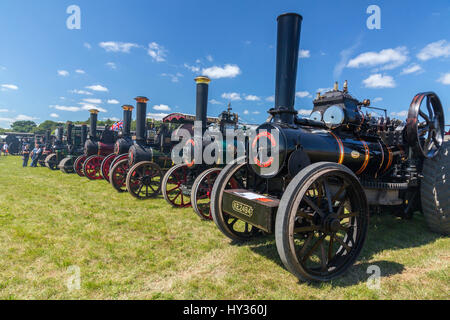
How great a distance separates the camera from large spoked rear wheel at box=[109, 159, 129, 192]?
291 inches

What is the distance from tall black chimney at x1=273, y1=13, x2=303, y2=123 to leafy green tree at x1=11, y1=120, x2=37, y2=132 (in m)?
95.8

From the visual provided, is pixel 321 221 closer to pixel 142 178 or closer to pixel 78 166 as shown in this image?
pixel 142 178

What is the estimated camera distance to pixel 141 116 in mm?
8133

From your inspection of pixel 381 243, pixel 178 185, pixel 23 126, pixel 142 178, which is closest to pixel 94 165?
pixel 142 178

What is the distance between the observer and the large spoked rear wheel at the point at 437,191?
3.77 metres

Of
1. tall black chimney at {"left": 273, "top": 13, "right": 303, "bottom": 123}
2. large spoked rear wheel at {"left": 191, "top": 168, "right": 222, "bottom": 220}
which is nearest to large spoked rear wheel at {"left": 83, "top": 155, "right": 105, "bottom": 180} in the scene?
large spoked rear wheel at {"left": 191, "top": 168, "right": 222, "bottom": 220}

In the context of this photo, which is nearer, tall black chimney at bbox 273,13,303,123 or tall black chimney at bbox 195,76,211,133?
tall black chimney at bbox 273,13,303,123

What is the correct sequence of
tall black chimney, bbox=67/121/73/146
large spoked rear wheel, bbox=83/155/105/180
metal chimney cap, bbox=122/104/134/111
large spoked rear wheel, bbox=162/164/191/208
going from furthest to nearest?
tall black chimney, bbox=67/121/73/146
metal chimney cap, bbox=122/104/134/111
large spoked rear wheel, bbox=83/155/105/180
large spoked rear wheel, bbox=162/164/191/208

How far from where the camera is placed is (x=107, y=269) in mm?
2766

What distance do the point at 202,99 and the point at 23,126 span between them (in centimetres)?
10084

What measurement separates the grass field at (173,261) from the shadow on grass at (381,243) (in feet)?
0.04

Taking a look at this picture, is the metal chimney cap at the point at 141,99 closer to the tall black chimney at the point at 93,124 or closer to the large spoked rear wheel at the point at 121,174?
the large spoked rear wheel at the point at 121,174

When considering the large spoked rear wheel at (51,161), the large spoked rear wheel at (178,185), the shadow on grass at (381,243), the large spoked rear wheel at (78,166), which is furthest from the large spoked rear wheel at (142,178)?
the large spoked rear wheel at (51,161)

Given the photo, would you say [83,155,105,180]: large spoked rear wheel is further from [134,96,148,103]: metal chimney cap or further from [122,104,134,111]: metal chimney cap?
[134,96,148,103]: metal chimney cap
